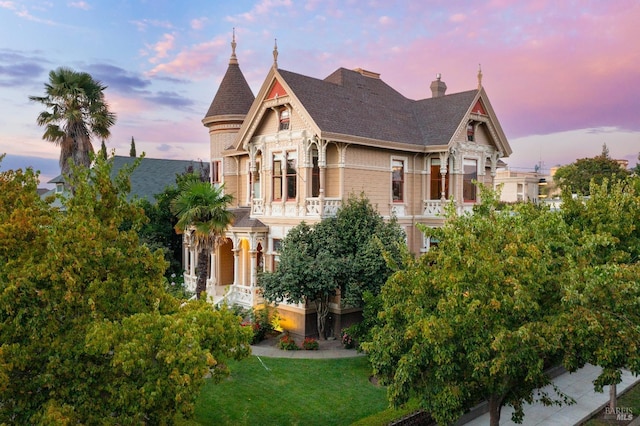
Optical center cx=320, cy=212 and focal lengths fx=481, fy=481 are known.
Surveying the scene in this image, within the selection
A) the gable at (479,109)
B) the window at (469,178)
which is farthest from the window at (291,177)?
the gable at (479,109)

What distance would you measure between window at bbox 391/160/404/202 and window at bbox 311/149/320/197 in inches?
163

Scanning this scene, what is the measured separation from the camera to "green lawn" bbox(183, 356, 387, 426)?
14.3 metres

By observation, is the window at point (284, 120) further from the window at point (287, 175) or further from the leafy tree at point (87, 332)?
the leafy tree at point (87, 332)

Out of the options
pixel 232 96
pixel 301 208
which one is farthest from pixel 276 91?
pixel 232 96

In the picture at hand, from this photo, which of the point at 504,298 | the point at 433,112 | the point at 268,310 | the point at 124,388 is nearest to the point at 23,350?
the point at 124,388

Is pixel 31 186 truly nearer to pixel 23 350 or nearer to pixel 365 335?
pixel 23 350

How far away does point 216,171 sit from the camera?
31.1m

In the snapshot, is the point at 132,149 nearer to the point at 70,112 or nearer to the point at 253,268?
the point at 70,112

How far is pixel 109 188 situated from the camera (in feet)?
29.1

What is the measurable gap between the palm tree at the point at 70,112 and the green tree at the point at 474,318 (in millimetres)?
26401

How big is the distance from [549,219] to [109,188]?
958 cm

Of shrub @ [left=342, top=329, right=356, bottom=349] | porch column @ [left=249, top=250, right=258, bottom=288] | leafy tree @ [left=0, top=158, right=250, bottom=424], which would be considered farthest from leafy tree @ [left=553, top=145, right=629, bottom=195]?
leafy tree @ [left=0, top=158, right=250, bottom=424]

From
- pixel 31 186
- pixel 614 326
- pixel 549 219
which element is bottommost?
pixel 614 326

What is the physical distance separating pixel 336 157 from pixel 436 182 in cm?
645
